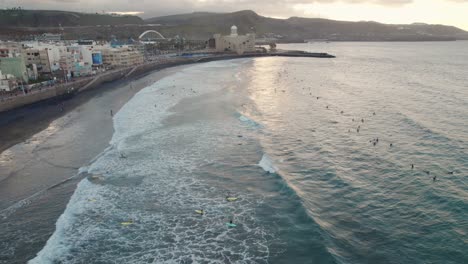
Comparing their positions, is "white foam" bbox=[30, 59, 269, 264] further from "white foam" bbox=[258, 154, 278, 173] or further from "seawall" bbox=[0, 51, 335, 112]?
"seawall" bbox=[0, 51, 335, 112]

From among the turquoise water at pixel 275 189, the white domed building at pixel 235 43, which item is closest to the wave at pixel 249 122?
the turquoise water at pixel 275 189

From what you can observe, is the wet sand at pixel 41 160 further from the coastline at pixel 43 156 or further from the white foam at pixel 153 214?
the white foam at pixel 153 214

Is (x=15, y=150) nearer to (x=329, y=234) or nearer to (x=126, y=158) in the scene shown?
(x=126, y=158)

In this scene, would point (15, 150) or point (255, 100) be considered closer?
point (15, 150)

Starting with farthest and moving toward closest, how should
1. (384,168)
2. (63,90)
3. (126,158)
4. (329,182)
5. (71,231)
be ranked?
(63,90), (126,158), (384,168), (329,182), (71,231)

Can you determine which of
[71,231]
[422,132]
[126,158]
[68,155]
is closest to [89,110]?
[68,155]

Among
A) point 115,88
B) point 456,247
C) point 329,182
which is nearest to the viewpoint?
point 456,247

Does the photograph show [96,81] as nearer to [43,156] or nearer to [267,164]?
[43,156]

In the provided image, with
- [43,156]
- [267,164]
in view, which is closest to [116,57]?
[43,156]
